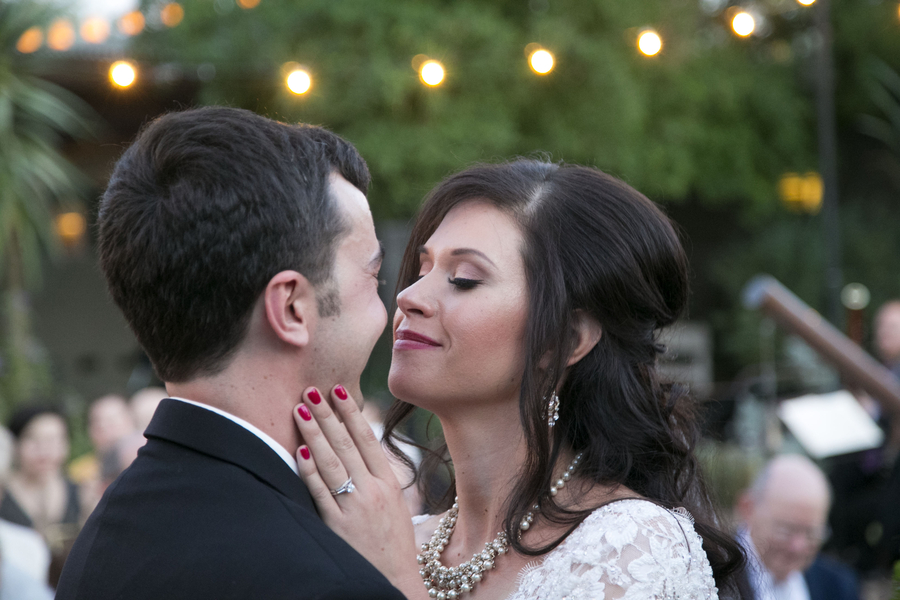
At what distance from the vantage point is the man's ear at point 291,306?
1.64 meters

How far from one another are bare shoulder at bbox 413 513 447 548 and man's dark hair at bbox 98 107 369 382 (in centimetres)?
122

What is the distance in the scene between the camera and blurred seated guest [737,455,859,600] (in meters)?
4.00


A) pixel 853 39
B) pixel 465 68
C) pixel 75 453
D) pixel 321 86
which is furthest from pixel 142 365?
pixel 853 39

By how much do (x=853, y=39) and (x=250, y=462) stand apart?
1842cm

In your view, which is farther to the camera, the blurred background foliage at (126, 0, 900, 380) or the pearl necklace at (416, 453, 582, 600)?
the blurred background foliage at (126, 0, 900, 380)

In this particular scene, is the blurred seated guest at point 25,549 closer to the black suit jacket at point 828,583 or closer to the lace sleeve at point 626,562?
the lace sleeve at point 626,562

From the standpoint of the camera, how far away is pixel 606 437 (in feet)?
8.18

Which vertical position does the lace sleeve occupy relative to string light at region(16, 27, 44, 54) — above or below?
below

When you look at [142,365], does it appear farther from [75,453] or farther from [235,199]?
[235,199]

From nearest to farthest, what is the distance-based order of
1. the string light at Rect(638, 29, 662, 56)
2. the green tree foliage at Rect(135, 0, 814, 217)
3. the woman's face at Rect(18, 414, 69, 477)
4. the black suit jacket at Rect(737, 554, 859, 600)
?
the black suit jacket at Rect(737, 554, 859, 600), the string light at Rect(638, 29, 662, 56), the woman's face at Rect(18, 414, 69, 477), the green tree foliage at Rect(135, 0, 814, 217)

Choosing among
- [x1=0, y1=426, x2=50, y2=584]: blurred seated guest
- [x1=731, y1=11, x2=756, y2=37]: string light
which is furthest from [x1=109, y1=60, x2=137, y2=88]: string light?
[x1=731, y1=11, x2=756, y2=37]: string light

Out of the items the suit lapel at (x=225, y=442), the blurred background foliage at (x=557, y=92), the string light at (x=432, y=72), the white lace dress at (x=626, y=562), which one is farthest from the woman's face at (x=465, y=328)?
the blurred background foliage at (x=557, y=92)

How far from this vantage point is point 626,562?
2068mm

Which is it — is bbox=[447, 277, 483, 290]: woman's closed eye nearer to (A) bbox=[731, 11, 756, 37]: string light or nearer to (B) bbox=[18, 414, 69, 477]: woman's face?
(B) bbox=[18, 414, 69, 477]: woman's face
